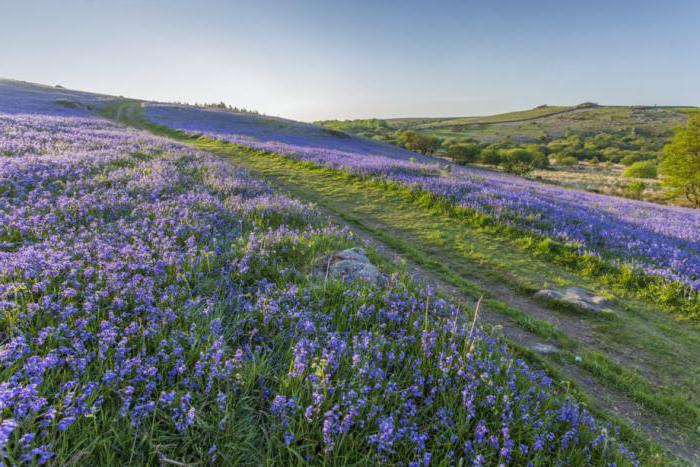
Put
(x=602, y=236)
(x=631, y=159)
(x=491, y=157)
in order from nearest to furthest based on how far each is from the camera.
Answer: (x=602, y=236) → (x=491, y=157) → (x=631, y=159)

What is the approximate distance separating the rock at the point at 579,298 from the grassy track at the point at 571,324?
24 cm

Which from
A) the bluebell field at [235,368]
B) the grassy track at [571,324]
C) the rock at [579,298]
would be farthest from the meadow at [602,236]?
the bluebell field at [235,368]

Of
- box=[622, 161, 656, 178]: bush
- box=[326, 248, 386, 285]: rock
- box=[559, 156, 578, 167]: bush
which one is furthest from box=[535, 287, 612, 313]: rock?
box=[559, 156, 578, 167]: bush

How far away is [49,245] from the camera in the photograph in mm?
4520

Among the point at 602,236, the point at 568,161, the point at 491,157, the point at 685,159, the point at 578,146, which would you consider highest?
the point at 578,146

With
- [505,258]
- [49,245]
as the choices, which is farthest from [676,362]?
[49,245]

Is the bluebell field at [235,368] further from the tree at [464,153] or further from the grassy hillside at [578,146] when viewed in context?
the tree at [464,153]

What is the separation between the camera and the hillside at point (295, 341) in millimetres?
2471

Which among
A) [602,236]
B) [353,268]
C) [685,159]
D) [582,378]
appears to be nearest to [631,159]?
[685,159]

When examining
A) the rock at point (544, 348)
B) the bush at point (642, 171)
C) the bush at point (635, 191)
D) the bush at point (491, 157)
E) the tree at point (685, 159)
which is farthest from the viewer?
the bush at point (491, 157)

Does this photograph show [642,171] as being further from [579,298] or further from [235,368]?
[235,368]

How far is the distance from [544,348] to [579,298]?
2.69 m

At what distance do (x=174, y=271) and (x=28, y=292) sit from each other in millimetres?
1450

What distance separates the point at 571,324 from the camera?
22.6 feet
